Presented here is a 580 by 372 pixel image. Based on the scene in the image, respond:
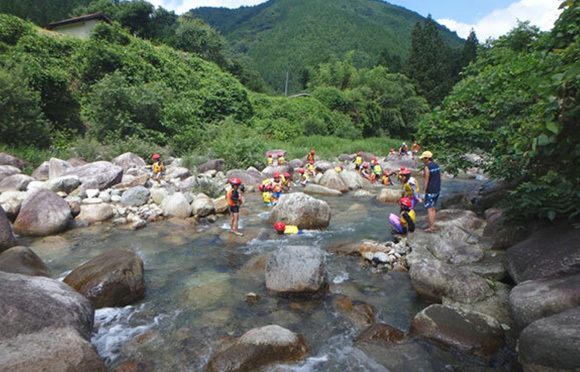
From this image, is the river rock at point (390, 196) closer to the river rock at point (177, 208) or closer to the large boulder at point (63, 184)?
the river rock at point (177, 208)

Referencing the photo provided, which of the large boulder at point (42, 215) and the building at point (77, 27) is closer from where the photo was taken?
the large boulder at point (42, 215)

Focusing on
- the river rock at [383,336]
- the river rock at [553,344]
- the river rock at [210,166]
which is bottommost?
the river rock at [383,336]

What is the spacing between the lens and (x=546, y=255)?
4832mm

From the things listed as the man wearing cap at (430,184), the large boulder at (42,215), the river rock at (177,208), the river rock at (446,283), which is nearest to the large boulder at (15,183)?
the large boulder at (42,215)

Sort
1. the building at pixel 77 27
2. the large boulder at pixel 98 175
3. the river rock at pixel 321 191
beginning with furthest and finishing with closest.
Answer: the building at pixel 77 27 < the river rock at pixel 321 191 < the large boulder at pixel 98 175

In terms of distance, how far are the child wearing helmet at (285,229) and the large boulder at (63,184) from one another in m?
6.97

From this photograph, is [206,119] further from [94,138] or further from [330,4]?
[330,4]

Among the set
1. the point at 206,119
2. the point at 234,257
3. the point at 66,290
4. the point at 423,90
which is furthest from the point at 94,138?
the point at 423,90

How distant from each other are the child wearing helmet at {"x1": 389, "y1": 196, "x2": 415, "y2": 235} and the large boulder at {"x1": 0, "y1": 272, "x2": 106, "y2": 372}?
270 inches

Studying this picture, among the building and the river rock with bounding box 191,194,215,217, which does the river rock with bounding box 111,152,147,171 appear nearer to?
the river rock with bounding box 191,194,215,217

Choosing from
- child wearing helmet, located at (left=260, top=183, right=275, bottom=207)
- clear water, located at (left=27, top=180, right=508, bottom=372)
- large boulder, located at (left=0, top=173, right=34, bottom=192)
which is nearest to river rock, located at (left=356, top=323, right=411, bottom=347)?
clear water, located at (left=27, top=180, right=508, bottom=372)

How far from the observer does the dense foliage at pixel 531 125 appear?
3801mm

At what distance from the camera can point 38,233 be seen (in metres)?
8.53

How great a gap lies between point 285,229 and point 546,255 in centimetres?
572
